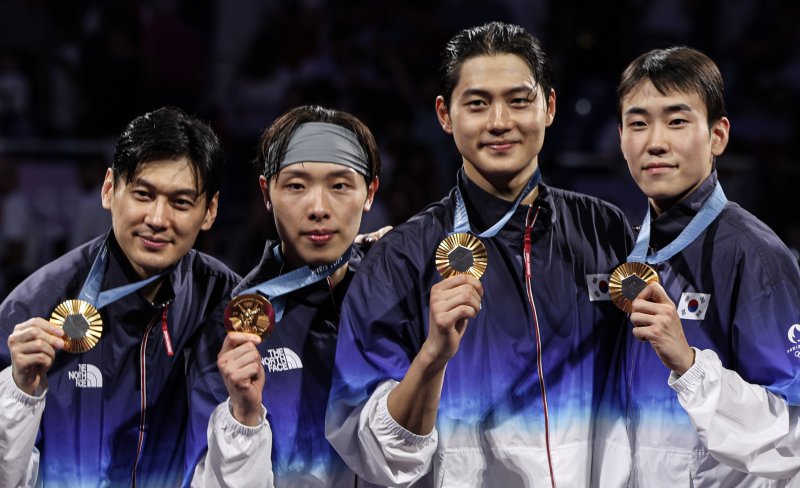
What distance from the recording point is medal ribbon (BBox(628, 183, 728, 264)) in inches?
132

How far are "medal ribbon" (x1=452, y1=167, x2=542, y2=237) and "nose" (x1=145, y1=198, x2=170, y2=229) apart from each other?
38.1 inches

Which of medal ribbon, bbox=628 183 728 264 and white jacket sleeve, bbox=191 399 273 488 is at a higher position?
medal ribbon, bbox=628 183 728 264

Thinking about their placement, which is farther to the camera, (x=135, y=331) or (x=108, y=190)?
(x=108, y=190)

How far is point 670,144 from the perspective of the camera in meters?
3.48

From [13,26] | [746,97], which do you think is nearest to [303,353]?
[746,97]

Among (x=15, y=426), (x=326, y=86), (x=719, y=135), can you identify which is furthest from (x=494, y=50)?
(x=326, y=86)

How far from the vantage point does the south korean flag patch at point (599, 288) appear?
3430mm

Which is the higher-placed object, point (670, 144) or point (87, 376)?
point (670, 144)

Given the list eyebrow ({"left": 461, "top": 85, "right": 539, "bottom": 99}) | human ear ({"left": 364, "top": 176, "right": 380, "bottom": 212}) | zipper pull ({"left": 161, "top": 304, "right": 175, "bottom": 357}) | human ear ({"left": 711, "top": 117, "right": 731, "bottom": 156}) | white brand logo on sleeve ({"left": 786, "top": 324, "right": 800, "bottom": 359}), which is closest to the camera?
white brand logo on sleeve ({"left": 786, "top": 324, "right": 800, "bottom": 359})

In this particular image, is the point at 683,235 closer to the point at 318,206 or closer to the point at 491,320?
the point at 491,320

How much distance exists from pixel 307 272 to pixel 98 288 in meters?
0.71

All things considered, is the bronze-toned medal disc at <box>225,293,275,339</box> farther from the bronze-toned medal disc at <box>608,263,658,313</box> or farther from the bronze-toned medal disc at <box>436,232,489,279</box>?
the bronze-toned medal disc at <box>608,263,658,313</box>

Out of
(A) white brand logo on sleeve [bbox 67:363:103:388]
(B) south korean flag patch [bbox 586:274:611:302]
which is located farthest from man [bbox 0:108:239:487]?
(B) south korean flag patch [bbox 586:274:611:302]

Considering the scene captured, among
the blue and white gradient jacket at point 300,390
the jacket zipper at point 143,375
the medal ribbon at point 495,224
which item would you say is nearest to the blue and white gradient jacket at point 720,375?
the medal ribbon at point 495,224
